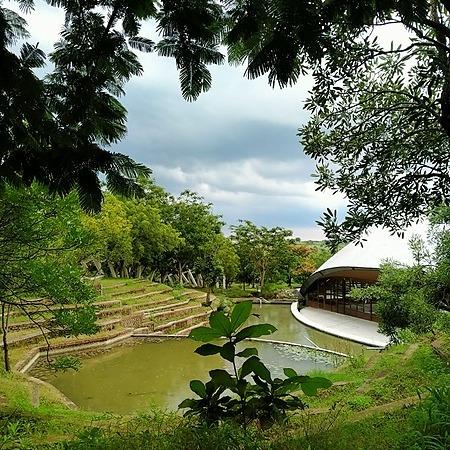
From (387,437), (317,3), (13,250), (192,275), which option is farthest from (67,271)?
(192,275)

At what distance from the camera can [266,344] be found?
1215 centimetres

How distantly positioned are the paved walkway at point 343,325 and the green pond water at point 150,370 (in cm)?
50

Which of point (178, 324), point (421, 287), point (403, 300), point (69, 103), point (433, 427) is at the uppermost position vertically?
point (69, 103)

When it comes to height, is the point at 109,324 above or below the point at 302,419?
below

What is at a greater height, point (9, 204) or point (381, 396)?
point (9, 204)

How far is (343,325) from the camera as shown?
50.7 feet

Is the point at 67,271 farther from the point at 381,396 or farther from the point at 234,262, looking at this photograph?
the point at 234,262

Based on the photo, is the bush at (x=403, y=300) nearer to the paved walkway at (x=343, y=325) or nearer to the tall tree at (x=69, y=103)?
the paved walkway at (x=343, y=325)

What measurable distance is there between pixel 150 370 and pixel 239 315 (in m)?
7.67

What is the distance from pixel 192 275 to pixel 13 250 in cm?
2657

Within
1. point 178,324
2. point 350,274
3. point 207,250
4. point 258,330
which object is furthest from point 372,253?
point 258,330

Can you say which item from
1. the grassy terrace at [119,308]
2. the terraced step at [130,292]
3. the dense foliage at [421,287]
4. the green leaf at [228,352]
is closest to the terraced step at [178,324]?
the grassy terrace at [119,308]

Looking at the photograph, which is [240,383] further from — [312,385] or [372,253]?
[372,253]

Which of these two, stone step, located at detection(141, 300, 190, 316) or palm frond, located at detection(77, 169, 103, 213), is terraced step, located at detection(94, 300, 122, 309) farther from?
palm frond, located at detection(77, 169, 103, 213)
